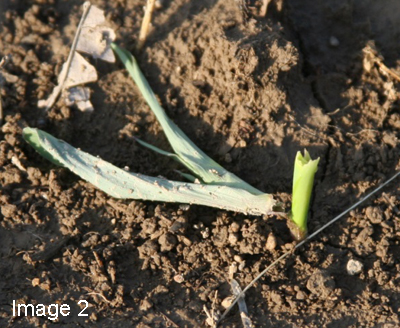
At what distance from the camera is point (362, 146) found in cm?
286

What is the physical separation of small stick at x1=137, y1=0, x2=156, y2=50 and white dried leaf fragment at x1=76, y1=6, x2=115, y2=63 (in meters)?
0.15

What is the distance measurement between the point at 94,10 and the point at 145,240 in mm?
1316

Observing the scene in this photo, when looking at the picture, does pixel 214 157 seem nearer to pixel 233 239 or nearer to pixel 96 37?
pixel 233 239

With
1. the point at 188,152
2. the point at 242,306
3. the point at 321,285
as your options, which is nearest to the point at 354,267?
the point at 321,285

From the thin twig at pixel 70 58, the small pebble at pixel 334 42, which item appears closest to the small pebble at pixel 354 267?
the small pebble at pixel 334 42

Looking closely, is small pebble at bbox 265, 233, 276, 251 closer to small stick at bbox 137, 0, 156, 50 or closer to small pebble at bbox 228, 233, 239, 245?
small pebble at bbox 228, 233, 239, 245

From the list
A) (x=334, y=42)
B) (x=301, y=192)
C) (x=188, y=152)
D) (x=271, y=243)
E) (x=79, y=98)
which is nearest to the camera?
(x=301, y=192)

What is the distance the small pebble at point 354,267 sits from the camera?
2.58m

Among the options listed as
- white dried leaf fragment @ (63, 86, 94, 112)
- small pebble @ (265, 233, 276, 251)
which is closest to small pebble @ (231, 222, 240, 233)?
small pebble @ (265, 233, 276, 251)

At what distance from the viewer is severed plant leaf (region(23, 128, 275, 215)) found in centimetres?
258

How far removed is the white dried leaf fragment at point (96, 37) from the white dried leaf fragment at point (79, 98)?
0.21 metres

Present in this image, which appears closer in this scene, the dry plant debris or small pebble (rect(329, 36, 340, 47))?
the dry plant debris

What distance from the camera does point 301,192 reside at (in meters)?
2.48

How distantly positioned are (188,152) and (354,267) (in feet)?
3.04
